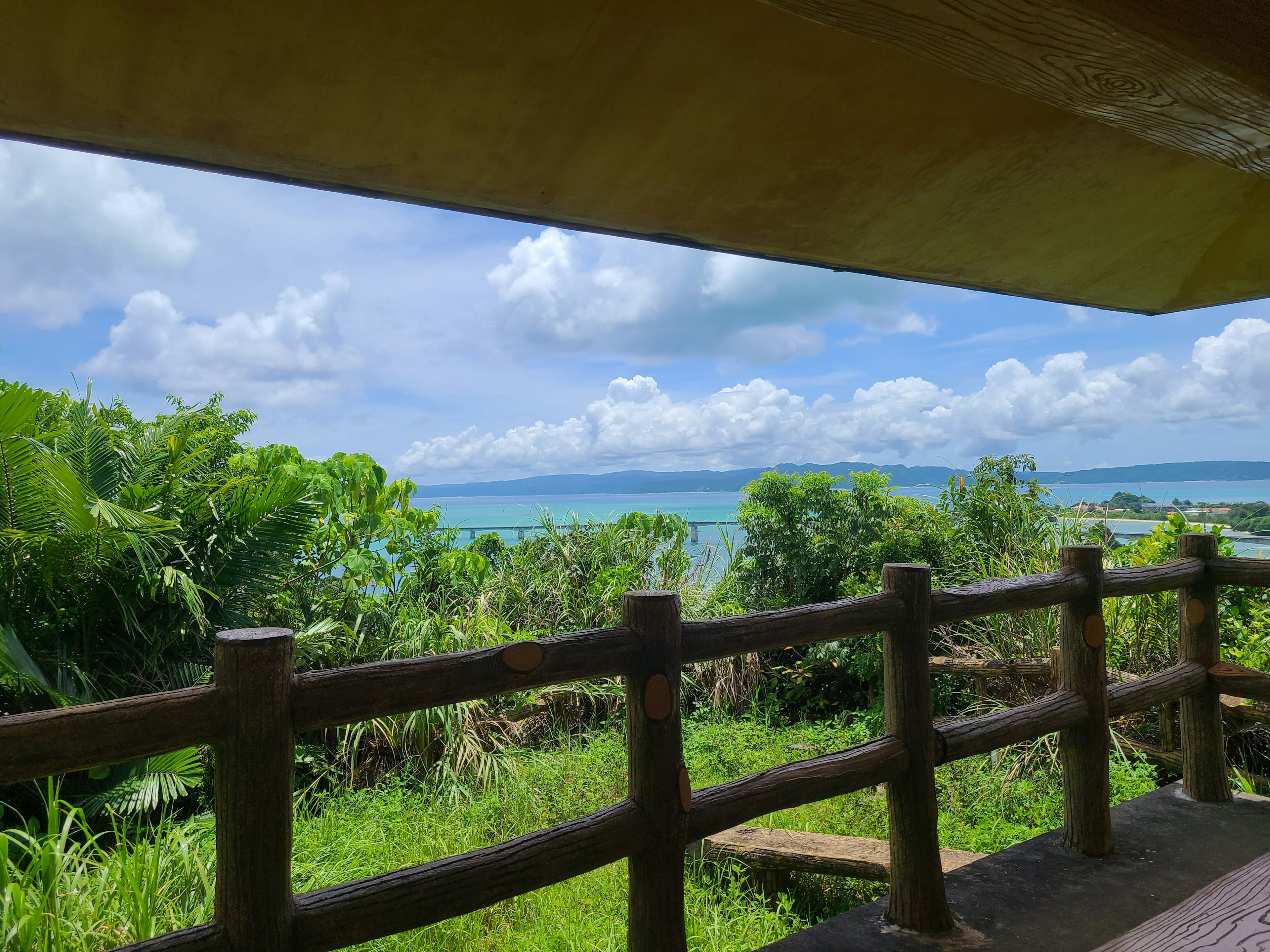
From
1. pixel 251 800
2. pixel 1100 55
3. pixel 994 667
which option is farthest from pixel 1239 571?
pixel 251 800

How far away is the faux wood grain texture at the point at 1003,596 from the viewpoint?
7.61 ft

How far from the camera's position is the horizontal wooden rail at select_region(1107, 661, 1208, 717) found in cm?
270

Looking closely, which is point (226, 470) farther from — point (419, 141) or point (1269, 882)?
point (1269, 882)

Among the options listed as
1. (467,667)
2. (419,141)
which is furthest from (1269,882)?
(419,141)

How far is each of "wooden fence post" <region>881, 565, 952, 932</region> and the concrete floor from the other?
83 mm

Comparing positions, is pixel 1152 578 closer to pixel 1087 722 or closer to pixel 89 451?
pixel 1087 722

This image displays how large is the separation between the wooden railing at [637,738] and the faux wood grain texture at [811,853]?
70 centimetres

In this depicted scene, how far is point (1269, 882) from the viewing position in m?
1.22

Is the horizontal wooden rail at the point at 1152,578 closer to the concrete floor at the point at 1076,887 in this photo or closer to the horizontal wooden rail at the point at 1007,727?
the horizontal wooden rail at the point at 1007,727

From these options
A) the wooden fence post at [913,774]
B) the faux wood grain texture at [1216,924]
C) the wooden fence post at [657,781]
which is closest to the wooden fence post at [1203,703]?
the wooden fence post at [913,774]

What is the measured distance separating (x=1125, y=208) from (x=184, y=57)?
8.44 feet

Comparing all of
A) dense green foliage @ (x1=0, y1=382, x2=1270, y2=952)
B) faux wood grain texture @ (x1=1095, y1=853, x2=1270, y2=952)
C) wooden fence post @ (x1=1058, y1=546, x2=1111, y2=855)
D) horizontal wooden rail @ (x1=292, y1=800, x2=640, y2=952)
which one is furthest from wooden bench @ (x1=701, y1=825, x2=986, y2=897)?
faux wood grain texture @ (x1=1095, y1=853, x2=1270, y2=952)

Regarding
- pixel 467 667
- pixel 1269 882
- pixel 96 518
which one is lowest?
pixel 1269 882

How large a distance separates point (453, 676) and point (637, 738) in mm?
474
